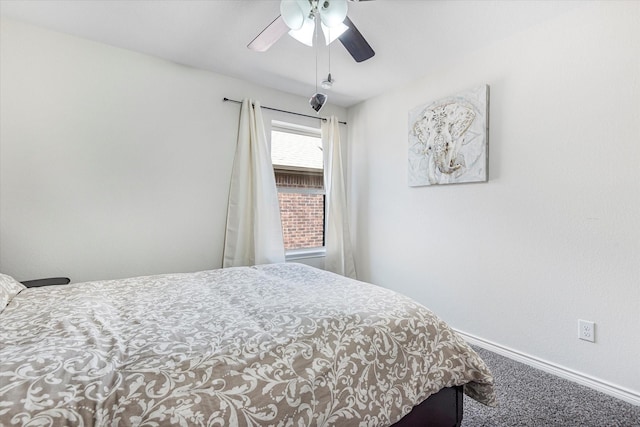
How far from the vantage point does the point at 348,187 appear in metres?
3.55

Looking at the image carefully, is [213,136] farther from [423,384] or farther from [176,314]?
[423,384]

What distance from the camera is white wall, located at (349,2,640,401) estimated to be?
166cm

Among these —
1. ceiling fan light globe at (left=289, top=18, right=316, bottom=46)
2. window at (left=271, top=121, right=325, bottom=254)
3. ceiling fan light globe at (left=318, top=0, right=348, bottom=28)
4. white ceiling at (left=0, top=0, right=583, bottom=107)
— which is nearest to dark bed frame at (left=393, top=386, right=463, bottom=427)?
ceiling fan light globe at (left=318, top=0, right=348, bottom=28)

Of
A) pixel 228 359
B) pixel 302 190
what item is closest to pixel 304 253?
pixel 302 190

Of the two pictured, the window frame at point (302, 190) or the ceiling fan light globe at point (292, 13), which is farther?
the window frame at point (302, 190)

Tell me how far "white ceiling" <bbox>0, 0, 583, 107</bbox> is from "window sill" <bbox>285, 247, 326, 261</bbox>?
69.7 inches

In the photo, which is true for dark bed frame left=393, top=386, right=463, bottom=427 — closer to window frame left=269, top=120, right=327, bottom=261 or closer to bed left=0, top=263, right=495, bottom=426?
bed left=0, top=263, right=495, bottom=426

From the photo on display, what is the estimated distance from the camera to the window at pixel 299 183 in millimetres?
3156

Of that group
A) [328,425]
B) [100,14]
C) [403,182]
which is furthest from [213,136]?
[328,425]

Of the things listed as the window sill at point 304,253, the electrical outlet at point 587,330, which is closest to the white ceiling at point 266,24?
the window sill at point 304,253

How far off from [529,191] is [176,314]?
223 cm

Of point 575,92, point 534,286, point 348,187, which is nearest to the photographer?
point 575,92

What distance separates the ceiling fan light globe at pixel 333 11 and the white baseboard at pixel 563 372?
94.4 inches

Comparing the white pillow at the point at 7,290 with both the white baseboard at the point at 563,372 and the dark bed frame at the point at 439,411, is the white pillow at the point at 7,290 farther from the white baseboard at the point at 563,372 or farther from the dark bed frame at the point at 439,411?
the white baseboard at the point at 563,372
